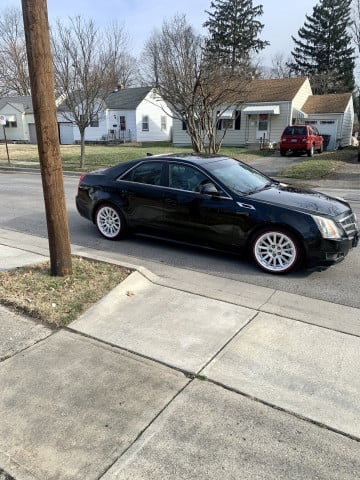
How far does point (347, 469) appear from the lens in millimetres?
2121

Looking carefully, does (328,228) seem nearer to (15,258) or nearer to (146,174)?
(146,174)

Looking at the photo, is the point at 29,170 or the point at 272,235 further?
the point at 29,170

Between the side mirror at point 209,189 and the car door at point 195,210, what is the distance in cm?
2

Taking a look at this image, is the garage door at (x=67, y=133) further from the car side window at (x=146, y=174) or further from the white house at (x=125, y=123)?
the car side window at (x=146, y=174)

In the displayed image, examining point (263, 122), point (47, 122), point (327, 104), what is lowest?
point (47, 122)

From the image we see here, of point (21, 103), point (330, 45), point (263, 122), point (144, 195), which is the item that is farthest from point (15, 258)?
point (330, 45)

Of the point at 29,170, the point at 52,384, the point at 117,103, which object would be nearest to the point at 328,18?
the point at 117,103

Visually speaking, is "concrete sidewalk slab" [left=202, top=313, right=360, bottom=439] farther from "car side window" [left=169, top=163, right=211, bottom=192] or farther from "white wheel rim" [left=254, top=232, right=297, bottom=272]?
"car side window" [left=169, top=163, right=211, bottom=192]

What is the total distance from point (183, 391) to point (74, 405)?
2.43 ft

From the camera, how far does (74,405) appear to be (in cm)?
260

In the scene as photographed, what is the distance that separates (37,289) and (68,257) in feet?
1.67

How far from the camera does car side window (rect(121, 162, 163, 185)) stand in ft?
19.6

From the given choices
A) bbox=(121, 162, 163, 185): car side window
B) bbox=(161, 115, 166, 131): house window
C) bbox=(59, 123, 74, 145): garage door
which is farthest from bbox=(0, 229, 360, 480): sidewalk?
bbox=(161, 115, 166, 131): house window

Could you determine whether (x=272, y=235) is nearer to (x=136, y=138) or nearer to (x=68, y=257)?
(x=68, y=257)
